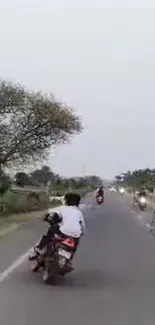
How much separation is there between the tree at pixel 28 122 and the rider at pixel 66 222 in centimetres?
2889

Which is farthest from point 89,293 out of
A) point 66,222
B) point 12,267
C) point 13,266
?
point 13,266

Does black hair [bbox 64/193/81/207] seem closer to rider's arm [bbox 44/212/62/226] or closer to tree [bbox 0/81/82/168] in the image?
rider's arm [bbox 44/212/62/226]

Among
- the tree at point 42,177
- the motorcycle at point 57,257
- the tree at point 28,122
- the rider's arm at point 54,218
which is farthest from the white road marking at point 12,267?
the tree at point 42,177

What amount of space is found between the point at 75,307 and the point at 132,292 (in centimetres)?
199

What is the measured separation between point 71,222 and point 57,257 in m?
0.79

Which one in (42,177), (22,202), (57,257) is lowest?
(57,257)

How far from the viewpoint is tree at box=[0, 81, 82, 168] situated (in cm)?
4309

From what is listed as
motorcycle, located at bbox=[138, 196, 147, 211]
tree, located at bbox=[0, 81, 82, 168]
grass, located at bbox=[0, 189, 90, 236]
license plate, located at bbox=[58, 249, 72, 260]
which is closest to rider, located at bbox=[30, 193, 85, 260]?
license plate, located at bbox=[58, 249, 72, 260]

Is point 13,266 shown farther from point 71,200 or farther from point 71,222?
point 71,222

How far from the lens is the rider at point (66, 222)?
1366 cm

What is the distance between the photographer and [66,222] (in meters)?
13.8

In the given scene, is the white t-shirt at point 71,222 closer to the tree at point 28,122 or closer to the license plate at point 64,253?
the license plate at point 64,253

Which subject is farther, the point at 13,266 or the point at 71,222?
the point at 13,266

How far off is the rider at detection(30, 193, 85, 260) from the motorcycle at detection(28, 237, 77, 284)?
16 centimetres
